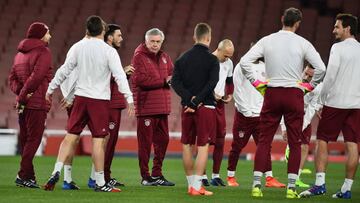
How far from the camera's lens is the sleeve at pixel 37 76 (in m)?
12.7

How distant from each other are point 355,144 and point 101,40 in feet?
10.8

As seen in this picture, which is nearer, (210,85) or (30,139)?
(210,85)

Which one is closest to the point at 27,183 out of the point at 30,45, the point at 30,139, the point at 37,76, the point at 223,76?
the point at 30,139

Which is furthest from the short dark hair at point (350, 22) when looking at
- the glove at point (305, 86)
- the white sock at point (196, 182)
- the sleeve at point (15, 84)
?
the sleeve at point (15, 84)

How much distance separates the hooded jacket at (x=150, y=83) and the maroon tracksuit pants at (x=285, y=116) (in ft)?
8.79

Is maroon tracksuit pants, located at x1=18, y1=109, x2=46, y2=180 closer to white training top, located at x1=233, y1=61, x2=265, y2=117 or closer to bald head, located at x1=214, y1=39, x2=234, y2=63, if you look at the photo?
bald head, located at x1=214, y1=39, x2=234, y2=63

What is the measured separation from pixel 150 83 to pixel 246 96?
5.01 feet

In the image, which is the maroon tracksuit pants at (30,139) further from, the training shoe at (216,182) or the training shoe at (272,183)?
the training shoe at (272,183)

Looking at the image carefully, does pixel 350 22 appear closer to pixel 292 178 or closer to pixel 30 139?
pixel 292 178

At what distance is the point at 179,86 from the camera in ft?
39.2

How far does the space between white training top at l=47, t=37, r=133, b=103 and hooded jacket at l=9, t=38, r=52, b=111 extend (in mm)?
850

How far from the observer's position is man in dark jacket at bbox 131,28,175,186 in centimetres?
1391

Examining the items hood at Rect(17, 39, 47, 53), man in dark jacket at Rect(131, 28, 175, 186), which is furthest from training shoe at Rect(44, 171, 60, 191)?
man in dark jacket at Rect(131, 28, 175, 186)

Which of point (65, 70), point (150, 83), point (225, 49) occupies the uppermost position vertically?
point (225, 49)
